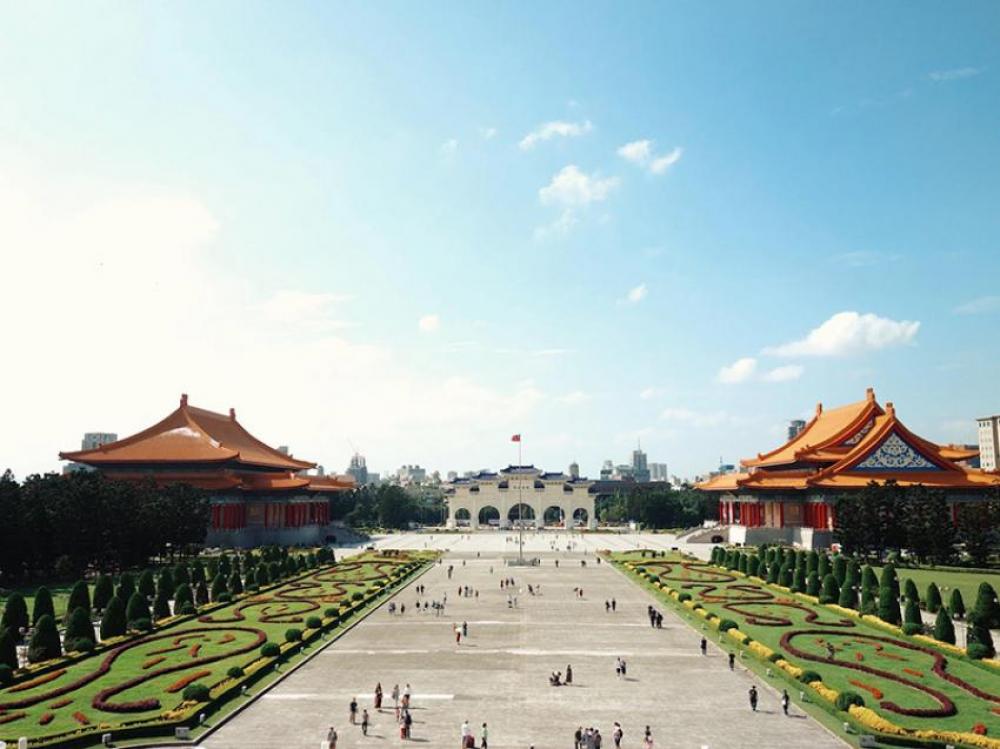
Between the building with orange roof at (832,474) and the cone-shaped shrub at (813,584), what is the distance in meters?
24.7

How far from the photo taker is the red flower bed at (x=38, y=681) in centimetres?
2800

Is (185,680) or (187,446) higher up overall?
(187,446)

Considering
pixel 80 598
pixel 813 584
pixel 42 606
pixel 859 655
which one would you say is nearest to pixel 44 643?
pixel 42 606

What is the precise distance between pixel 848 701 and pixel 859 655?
8.74 m

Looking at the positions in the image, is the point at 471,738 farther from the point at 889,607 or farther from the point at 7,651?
the point at 889,607

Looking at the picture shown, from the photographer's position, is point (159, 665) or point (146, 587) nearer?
point (159, 665)

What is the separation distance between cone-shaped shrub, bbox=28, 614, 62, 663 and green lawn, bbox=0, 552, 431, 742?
1232mm

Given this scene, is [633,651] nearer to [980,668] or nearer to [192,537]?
[980,668]

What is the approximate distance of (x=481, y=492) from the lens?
450ft

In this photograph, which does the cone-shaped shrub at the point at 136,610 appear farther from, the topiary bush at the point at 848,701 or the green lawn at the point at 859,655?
the topiary bush at the point at 848,701

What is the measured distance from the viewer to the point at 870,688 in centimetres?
2733

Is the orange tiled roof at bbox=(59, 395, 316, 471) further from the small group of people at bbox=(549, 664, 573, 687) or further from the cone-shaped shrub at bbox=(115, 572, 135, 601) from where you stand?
the small group of people at bbox=(549, 664, 573, 687)

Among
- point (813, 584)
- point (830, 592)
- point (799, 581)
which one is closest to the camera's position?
point (830, 592)

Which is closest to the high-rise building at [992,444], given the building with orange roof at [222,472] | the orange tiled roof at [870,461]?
the orange tiled roof at [870,461]
